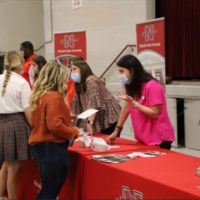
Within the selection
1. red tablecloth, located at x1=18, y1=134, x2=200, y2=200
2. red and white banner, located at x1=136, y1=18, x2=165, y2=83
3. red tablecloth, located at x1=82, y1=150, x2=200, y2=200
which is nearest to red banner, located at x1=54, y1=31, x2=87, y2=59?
red and white banner, located at x1=136, y1=18, x2=165, y2=83

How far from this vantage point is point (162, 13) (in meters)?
7.34

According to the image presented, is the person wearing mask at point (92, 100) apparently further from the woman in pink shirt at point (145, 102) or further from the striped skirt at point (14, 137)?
the striped skirt at point (14, 137)

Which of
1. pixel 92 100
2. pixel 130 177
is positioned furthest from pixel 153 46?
pixel 130 177

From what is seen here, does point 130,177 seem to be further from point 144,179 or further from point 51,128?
point 51,128

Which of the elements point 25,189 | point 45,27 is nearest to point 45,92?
point 25,189

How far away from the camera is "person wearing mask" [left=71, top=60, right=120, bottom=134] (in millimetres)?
3557

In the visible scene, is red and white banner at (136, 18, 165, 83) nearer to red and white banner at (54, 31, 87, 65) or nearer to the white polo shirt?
red and white banner at (54, 31, 87, 65)

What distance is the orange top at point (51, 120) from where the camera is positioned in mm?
2711

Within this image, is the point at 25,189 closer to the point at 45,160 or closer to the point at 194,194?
the point at 45,160

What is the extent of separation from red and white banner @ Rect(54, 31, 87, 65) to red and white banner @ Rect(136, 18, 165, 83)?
82 cm

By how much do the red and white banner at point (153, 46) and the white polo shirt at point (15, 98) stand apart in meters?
2.15

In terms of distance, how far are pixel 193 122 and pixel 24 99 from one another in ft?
10.4

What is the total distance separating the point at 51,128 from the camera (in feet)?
8.91

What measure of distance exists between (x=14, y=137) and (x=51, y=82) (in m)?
0.71
